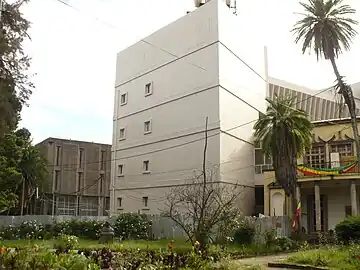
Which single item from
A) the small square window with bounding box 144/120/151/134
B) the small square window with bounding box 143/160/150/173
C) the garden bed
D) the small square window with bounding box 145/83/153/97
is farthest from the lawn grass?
the small square window with bounding box 145/83/153/97

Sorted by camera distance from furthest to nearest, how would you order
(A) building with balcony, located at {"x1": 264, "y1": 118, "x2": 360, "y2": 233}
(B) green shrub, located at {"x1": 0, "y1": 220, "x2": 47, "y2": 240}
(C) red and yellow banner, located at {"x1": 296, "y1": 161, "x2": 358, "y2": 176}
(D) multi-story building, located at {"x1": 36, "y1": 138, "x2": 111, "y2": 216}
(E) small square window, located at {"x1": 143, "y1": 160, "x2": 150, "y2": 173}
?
1. (D) multi-story building, located at {"x1": 36, "y1": 138, "x2": 111, "y2": 216}
2. (E) small square window, located at {"x1": 143, "y1": 160, "x2": 150, "y2": 173}
3. (A) building with balcony, located at {"x1": 264, "y1": 118, "x2": 360, "y2": 233}
4. (B) green shrub, located at {"x1": 0, "y1": 220, "x2": 47, "y2": 240}
5. (C) red and yellow banner, located at {"x1": 296, "y1": 161, "x2": 358, "y2": 176}

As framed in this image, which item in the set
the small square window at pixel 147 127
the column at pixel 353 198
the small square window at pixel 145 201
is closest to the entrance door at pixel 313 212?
the column at pixel 353 198

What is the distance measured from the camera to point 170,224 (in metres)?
27.7

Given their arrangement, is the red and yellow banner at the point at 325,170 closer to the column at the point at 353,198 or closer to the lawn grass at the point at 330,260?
the column at the point at 353,198

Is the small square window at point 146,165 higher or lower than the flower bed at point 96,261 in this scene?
higher

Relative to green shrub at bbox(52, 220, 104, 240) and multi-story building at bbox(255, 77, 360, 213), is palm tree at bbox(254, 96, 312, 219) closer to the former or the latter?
multi-story building at bbox(255, 77, 360, 213)

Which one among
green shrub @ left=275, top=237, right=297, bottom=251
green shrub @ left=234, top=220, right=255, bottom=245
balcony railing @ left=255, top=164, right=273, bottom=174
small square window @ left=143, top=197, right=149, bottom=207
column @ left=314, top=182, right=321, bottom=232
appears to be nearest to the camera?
green shrub @ left=275, top=237, right=297, bottom=251

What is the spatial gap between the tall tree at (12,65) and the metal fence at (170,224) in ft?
35.9

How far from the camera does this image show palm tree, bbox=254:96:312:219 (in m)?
27.0

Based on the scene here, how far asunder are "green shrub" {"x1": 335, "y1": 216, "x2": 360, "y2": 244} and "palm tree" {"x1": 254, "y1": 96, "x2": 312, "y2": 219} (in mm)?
7139

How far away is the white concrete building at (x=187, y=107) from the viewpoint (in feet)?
102

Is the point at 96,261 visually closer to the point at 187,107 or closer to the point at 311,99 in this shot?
the point at 187,107

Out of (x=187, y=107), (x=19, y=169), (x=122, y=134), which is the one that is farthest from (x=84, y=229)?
(x=122, y=134)

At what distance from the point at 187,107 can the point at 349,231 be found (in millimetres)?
16074
